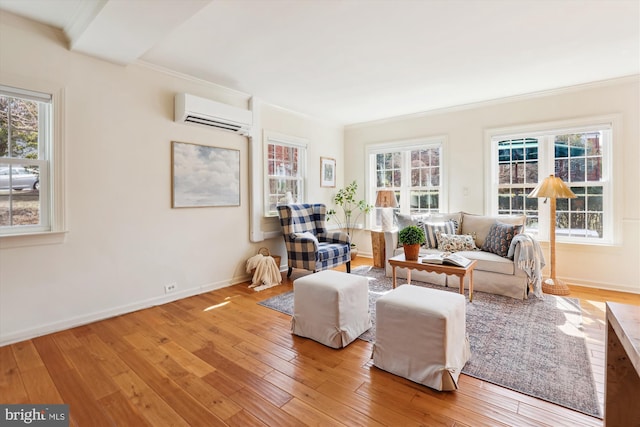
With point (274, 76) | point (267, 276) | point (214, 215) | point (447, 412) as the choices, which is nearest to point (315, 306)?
point (447, 412)

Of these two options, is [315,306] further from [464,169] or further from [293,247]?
[464,169]

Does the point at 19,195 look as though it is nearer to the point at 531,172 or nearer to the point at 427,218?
the point at 427,218

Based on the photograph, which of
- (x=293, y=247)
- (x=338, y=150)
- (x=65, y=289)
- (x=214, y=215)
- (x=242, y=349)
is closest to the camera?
(x=242, y=349)

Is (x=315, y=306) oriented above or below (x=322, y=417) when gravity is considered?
above

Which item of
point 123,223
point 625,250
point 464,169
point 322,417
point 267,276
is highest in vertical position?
point 464,169

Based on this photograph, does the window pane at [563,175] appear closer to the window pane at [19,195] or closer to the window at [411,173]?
the window at [411,173]

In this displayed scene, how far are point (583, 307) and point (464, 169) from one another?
7.64 feet

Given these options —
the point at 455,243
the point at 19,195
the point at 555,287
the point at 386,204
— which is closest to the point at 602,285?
the point at 555,287

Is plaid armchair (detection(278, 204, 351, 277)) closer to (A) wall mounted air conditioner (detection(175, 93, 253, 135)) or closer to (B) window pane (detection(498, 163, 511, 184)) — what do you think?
(A) wall mounted air conditioner (detection(175, 93, 253, 135))

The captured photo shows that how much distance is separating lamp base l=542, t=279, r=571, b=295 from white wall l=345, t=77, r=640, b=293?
49 cm

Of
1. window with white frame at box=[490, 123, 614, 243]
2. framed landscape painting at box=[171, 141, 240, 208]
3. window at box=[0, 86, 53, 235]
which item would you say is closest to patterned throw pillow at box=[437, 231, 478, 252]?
window with white frame at box=[490, 123, 614, 243]

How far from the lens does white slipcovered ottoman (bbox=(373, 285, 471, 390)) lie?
1.80 metres

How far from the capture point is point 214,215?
152 inches

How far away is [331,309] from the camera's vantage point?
7.75ft
